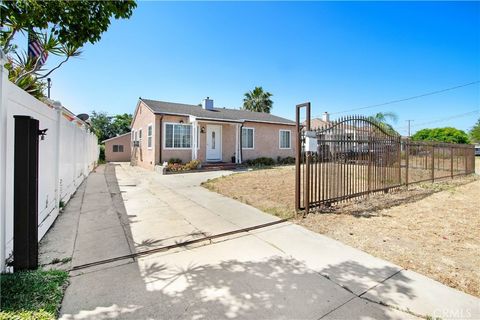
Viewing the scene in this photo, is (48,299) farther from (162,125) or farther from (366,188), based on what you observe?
(162,125)

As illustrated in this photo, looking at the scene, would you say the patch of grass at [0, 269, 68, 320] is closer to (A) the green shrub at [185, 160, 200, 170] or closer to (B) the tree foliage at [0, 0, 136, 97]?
(B) the tree foliage at [0, 0, 136, 97]

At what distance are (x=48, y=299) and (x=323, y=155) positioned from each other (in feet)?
16.9

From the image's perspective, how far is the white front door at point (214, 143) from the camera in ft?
50.4

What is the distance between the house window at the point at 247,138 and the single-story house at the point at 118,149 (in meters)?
15.8

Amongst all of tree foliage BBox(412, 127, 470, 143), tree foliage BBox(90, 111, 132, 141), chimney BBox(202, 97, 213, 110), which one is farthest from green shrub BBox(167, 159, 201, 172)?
tree foliage BBox(412, 127, 470, 143)

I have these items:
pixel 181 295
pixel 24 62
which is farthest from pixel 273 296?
pixel 24 62

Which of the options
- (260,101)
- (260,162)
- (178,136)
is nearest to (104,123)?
(260,101)

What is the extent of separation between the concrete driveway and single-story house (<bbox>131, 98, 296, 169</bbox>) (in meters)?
9.63

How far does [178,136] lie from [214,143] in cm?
248

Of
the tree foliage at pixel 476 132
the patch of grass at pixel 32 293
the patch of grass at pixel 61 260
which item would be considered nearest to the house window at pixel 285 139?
the patch of grass at pixel 61 260

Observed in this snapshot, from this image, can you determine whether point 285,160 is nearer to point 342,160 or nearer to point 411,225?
point 342,160

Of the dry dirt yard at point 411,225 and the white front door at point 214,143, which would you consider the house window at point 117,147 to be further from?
the dry dirt yard at point 411,225

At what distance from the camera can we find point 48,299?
7.22ft

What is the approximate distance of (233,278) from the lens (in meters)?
→ 2.72
